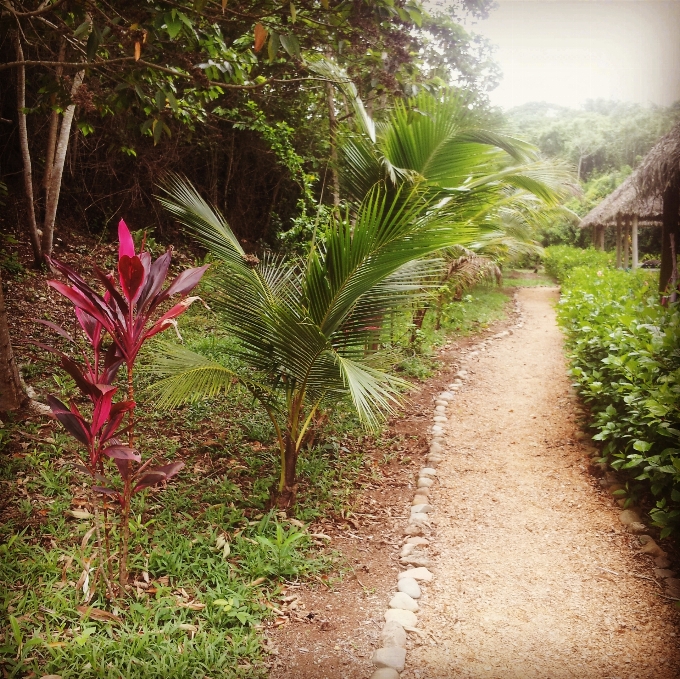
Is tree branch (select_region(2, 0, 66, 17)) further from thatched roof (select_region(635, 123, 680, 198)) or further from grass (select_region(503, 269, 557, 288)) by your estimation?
grass (select_region(503, 269, 557, 288))

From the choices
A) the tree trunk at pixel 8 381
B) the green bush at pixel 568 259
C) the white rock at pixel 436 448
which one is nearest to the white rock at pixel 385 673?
the white rock at pixel 436 448

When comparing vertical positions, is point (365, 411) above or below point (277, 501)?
above

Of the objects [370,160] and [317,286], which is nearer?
[317,286]

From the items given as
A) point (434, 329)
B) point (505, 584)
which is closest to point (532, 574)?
point (505, 584)

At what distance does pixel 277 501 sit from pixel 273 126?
652 centimetres

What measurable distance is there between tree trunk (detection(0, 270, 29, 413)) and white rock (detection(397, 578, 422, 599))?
279 cm

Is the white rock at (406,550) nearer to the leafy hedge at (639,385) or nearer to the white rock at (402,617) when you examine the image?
the white rock at (402,617)

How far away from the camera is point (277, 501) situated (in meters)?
3.10

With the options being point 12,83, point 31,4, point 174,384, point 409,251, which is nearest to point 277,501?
point 174,384

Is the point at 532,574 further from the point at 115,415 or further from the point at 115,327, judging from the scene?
the point at 115,327

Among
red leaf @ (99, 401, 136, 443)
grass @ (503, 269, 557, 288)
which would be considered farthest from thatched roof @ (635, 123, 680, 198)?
grass @ (503, 269, 557, 288)

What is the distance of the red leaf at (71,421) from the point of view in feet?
6.39

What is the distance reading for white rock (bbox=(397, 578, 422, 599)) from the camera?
250 centimetres

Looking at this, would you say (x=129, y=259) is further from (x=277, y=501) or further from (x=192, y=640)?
(x=277, y=501)
